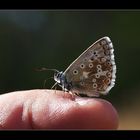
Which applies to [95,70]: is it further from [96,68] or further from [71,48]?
[71,48]

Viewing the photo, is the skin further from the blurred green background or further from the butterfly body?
the blurred green background

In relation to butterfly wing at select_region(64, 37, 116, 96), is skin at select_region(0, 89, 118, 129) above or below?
below

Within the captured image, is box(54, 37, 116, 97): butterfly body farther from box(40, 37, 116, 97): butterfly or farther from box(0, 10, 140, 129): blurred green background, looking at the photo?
box(0, 10, 140, 129): blurred green background

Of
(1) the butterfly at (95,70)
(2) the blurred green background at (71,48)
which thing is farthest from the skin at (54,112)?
(2) the blurred green background at (71,48)

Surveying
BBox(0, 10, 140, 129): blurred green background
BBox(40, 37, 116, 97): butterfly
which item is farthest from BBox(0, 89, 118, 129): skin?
BBox(0, 10, 140, 129): blurred green background

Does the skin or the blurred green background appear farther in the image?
the blurred green background

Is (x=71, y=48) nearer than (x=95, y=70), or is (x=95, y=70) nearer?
(x=95, y=70)

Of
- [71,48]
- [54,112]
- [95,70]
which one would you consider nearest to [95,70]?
[95,70]
